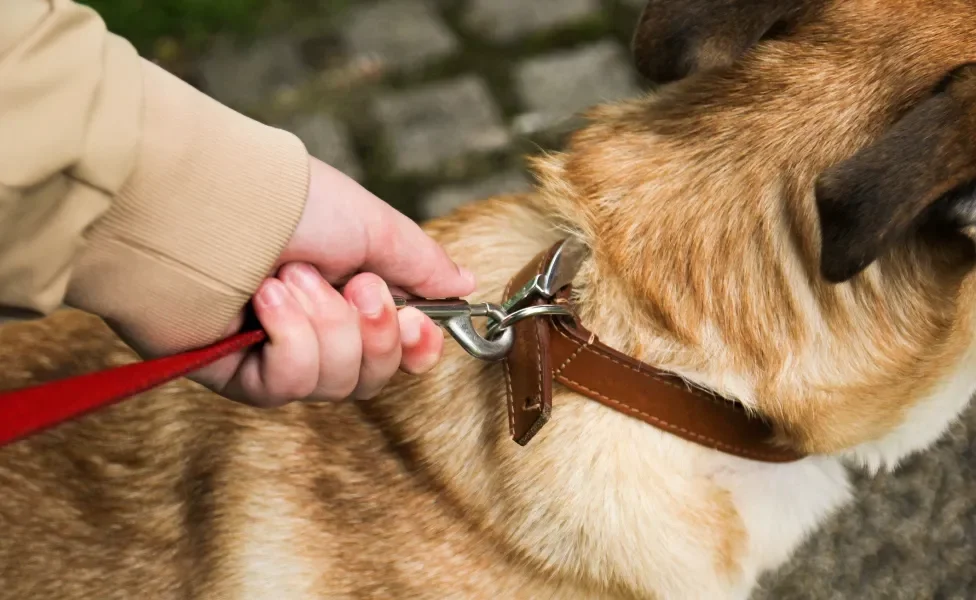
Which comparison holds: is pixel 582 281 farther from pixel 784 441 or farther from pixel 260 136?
pixel 260 136

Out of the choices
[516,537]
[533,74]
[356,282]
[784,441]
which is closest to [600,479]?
[516,537]

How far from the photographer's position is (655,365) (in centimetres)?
167

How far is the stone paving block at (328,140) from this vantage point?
3.74 meters

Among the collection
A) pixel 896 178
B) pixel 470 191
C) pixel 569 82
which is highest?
pixel 896 178

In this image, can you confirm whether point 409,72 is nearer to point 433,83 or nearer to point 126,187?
point 433,83

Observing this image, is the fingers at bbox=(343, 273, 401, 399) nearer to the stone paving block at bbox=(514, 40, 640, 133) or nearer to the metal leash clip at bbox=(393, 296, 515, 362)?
the metal leash clip at bbox=(393, 296, 515, 362)

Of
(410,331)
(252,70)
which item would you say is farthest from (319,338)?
(252,70)

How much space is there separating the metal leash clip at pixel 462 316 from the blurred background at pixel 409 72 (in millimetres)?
2038

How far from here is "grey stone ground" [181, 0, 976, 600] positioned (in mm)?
3746

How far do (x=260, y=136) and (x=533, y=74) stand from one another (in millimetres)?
2659

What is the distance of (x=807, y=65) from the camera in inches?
63.2

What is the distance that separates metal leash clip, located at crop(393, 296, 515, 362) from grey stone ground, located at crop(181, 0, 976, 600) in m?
2.03

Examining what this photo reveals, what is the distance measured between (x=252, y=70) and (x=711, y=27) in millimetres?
2924

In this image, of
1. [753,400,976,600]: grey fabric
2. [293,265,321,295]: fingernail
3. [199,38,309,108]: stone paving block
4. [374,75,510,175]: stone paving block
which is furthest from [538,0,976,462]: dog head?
[199,38,309,108]: stone paving block
